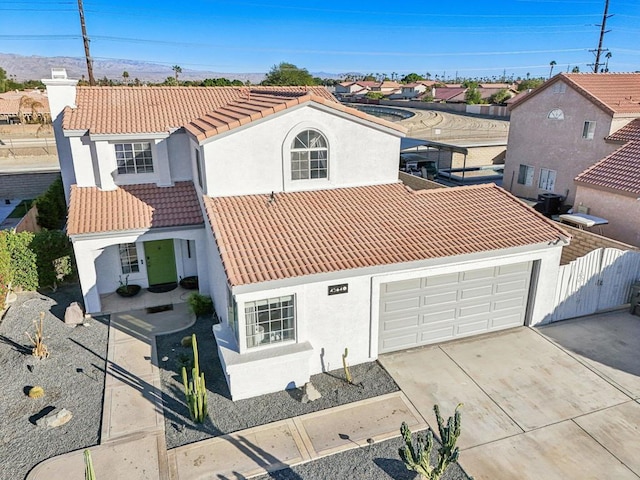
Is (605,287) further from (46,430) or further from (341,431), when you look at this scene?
(46,430)

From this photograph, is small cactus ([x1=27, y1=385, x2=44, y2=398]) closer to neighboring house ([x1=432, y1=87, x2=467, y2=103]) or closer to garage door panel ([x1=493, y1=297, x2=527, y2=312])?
garage door panel ([x1=493, y1=297, x2=527, y2=312])

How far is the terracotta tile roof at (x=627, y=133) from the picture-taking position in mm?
22422

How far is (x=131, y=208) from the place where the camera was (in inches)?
626

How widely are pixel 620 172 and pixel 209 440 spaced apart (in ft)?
61.8

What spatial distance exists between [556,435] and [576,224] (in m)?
11.8

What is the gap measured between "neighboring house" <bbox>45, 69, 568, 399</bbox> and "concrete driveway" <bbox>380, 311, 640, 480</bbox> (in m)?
0.89

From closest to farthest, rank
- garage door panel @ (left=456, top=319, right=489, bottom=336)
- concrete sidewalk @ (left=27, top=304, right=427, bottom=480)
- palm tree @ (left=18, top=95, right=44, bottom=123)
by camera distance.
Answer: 1. concrete sidewalk @ (left=27, top=304, right=427, bottom=480)
2. garage door panel @ (left=456, top=319, right=489, bottom=336)
3. palm tree @ (left=18, top=95, right=44, bottom=123)

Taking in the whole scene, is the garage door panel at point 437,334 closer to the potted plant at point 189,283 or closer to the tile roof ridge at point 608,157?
the potted plant at point 189,283

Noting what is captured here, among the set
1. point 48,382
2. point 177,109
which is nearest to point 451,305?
point 48,382

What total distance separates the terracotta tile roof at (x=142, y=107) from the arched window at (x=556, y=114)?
16.9m

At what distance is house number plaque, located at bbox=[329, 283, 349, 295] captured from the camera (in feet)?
37.6

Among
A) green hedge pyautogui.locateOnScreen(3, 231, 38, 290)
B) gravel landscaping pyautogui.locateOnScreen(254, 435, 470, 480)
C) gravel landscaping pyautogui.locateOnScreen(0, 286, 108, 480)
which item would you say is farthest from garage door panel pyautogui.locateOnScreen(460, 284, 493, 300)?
green hedge pyautogui.locateOnScreen(3, 231, 38, 290)

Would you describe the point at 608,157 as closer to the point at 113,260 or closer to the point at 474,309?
the point at 474,309

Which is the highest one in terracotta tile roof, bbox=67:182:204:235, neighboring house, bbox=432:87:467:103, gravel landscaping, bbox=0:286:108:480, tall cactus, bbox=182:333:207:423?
neighboring house, bbox=432:87:467:103
